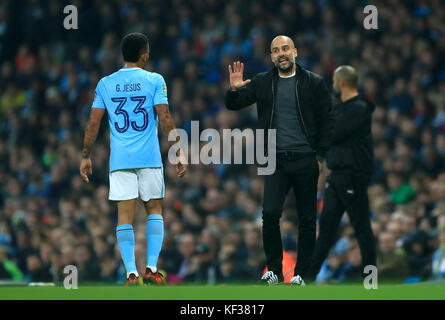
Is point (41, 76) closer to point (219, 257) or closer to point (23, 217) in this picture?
point (23, 217)

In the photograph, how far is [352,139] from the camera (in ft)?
32.7

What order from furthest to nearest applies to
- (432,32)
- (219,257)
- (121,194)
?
(432,32) < (219,257) < (121,194)

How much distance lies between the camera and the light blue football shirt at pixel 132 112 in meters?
8.34

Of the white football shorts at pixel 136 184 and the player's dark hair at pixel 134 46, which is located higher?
the player's dark hair at pixel 134 46

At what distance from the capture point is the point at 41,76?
68.1ft

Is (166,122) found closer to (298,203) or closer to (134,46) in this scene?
(134,46)

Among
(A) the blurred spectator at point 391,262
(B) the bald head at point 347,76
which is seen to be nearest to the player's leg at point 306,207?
(B) the bald head at point 347,76

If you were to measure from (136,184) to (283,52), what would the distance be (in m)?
1.80

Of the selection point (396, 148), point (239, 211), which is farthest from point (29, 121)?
point (396, 148)

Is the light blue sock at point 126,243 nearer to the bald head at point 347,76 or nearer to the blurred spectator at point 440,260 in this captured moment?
the bald head at point 347,76

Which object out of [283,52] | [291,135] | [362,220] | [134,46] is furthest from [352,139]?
[134,46]

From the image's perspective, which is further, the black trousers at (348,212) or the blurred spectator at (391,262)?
the blurred spectator at (391,262)

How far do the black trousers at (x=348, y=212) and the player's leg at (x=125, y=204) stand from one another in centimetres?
235

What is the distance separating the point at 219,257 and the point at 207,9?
7874 mm
